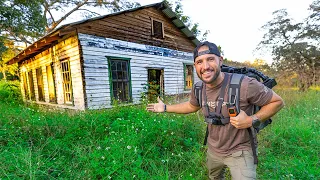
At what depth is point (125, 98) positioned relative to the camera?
7746mm

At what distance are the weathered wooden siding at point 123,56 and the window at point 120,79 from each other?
224mm

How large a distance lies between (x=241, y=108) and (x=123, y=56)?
6.86m

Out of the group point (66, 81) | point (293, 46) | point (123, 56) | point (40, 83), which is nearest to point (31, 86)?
point (40, 83)

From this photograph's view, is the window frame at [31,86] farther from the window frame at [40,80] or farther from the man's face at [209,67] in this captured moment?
the man's face at [209,67]

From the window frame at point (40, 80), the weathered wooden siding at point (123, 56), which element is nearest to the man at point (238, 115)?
the weathered wooden siding at point (123, 56)

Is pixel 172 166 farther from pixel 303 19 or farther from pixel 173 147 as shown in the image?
pixel 303 19

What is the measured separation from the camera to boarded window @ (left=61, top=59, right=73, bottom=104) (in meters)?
7.21

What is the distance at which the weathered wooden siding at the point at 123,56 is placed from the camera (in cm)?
650

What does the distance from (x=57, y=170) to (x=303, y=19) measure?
66.7 feet

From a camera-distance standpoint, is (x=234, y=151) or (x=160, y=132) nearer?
(x=234, y=151)

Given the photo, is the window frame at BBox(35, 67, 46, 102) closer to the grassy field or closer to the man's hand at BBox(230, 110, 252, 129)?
the grassy field

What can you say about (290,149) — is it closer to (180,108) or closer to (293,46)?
(180,108)

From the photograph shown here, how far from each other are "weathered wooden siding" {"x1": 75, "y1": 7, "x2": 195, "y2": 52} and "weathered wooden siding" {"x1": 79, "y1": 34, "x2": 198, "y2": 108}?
10.9 inches

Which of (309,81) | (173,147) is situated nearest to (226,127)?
(173,147)
